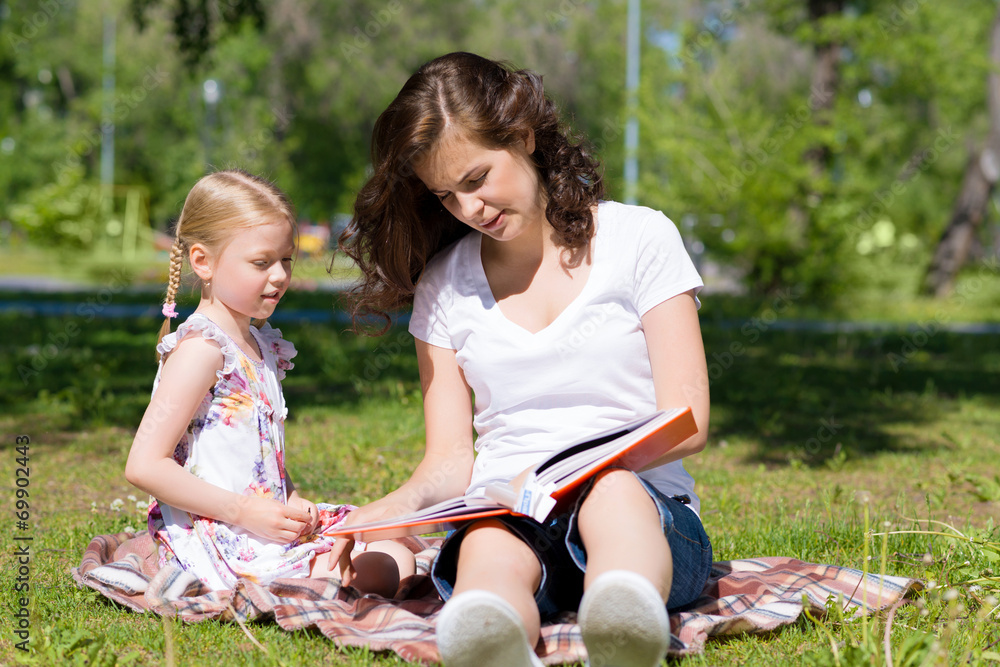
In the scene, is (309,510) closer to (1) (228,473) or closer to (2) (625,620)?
(1) (228,473)

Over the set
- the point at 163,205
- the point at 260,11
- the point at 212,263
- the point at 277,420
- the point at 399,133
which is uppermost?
the point at 260,11

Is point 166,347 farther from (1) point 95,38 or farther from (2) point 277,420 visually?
(1) point 95,38

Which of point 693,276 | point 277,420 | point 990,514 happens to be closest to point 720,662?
point 693,276

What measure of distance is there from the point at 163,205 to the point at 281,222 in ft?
106

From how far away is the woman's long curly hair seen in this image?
8.05ft

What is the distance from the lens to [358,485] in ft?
13.4

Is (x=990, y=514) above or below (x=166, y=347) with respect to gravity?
below

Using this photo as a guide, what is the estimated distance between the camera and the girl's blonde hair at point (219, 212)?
8.56 ft

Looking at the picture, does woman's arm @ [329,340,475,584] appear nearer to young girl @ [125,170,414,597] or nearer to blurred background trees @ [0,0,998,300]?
young girl @ [125,170,414,597]

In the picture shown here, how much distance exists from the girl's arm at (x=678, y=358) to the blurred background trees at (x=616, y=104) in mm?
724

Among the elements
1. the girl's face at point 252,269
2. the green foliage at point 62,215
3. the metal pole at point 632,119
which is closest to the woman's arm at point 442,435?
the girl's face at point 252,269

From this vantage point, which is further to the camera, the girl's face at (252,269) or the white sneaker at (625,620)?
the girl's face at (252,269)

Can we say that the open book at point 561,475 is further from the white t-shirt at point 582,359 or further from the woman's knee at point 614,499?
the white t-shirt at point 582,359

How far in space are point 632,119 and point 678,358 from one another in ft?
43.5
